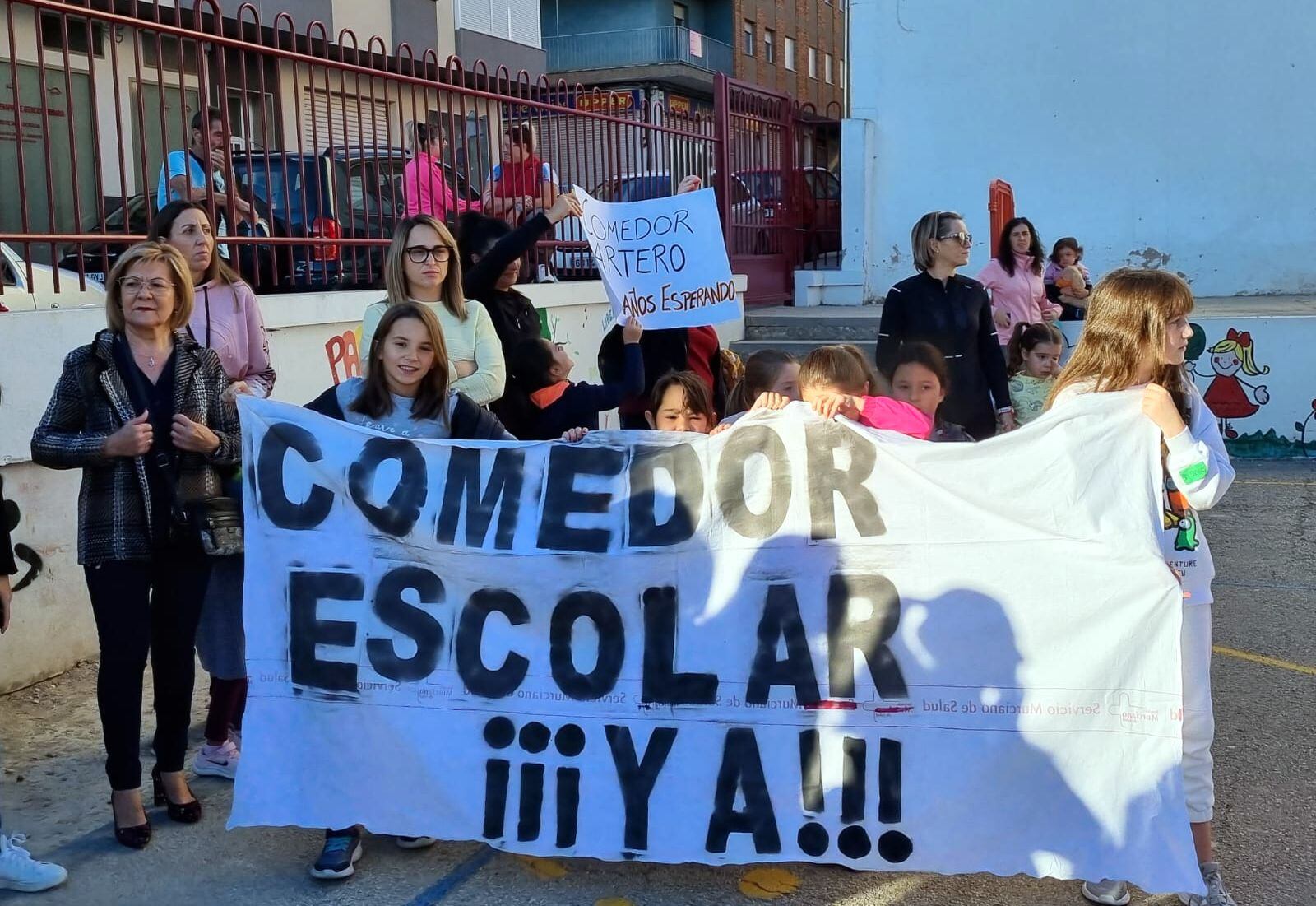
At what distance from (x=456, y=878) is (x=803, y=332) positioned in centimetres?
919

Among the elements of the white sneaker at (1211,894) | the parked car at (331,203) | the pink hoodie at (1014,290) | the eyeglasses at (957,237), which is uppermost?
the parked car at (331,203)

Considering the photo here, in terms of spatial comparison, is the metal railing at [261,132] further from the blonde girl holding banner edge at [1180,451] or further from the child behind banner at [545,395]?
the blonde girl holding banner edge at [1180,451]

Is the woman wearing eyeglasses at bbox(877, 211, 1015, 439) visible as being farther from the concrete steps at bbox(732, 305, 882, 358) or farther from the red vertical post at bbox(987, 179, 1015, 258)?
the concrete steps at bbox(732, 305, 882, 358)

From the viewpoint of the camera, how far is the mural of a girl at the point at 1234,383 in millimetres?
10375

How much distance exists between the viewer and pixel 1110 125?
571 inches

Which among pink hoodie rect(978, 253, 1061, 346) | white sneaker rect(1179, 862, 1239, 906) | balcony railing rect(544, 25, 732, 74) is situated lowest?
white sneaker rect(1179, 862, 1239, 906)

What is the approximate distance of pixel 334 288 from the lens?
728cm

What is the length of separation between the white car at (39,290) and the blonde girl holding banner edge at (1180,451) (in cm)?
412

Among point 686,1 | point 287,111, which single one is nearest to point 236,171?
point 287,111

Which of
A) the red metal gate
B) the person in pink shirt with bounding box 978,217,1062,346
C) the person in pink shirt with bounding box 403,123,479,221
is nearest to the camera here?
the person in pink shirt with bounding box 403,123,479,221

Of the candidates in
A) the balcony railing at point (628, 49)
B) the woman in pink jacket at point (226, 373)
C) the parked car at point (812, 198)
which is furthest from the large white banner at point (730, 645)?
the balcony railing at point (628, 49)

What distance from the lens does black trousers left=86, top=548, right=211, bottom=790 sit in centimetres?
375

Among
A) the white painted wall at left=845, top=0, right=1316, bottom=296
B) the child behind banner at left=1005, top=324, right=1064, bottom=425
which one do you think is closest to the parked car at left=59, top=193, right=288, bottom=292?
the child behind banner at left=1005, top=324, right=1064, bottom=425

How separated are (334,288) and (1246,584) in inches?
197
